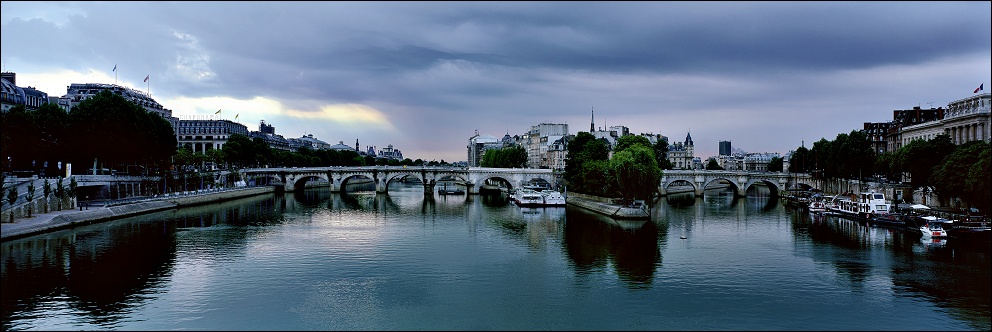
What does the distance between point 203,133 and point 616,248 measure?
126273mm

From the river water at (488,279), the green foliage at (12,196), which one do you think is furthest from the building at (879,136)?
the green foliage at (12,196)

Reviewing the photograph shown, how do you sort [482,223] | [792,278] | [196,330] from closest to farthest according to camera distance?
[196,330] < [792,278] < [482,223]

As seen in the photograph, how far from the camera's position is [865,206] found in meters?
65.0

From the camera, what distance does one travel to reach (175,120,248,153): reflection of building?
144250 mm

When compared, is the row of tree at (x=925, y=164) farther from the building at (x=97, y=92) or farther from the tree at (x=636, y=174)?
the building at (x=97, y=92)

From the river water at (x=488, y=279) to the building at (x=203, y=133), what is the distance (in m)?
93.1

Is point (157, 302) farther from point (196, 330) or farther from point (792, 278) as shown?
point (792, 278)

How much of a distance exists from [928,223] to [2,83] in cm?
9606

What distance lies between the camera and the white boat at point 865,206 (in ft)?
207

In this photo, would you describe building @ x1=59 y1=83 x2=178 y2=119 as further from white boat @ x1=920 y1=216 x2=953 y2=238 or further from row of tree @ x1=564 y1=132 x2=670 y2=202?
white boat @ x1=920 y1=216 x2=953 y2=238

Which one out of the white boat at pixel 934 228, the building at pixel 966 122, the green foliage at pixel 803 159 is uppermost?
the building at pixel 966 122

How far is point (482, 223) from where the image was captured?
6319cm

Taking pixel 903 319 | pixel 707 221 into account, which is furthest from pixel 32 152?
pixel 903 319

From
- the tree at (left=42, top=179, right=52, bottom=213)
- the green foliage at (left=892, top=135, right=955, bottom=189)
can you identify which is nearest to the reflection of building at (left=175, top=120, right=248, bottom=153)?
the tree at (left=42, top=179, right=52, bottom=213)
